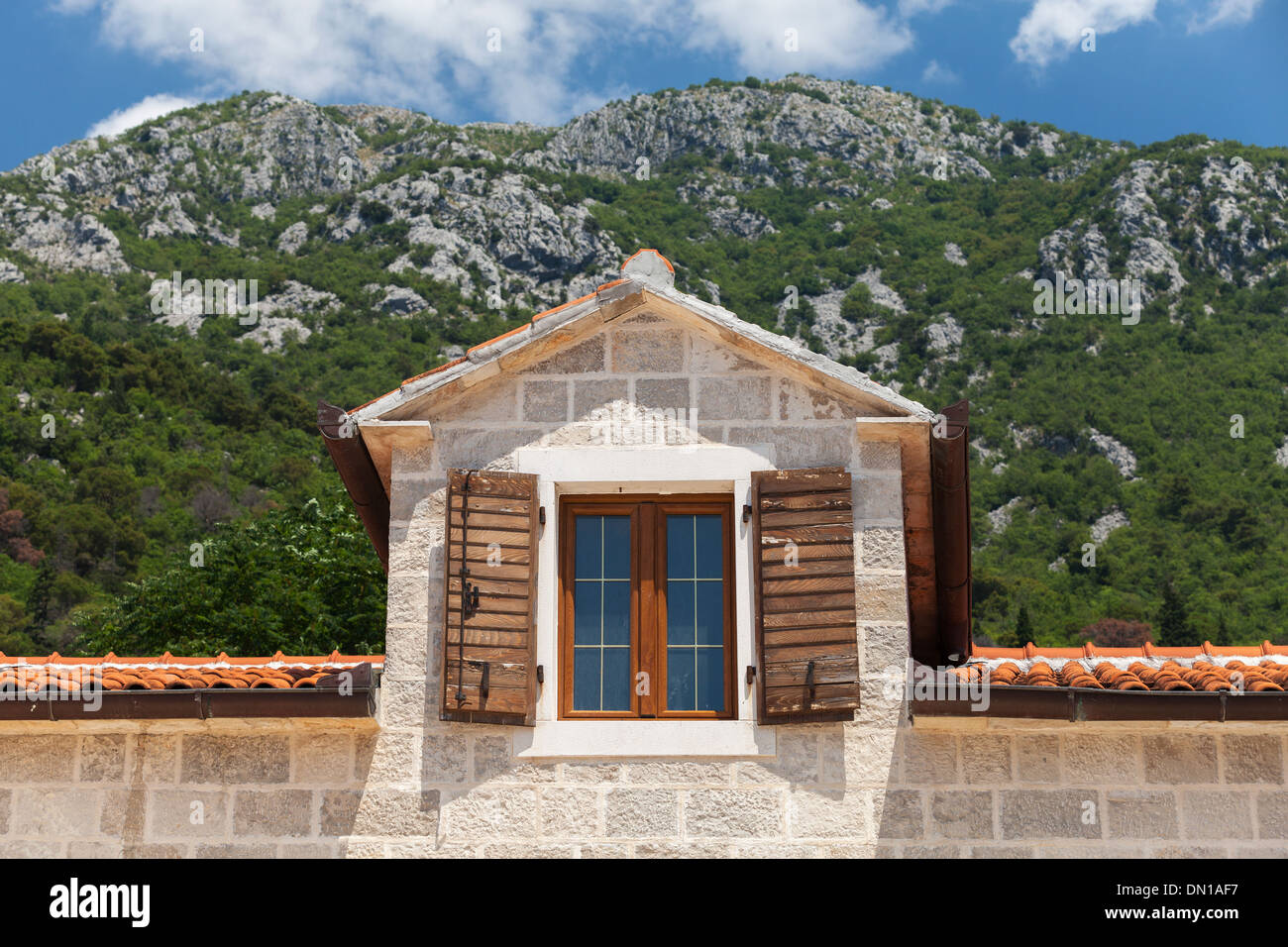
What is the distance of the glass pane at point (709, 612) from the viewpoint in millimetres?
8117

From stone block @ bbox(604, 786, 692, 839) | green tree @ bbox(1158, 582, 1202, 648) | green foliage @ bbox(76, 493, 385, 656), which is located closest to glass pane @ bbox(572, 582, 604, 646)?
stone block @ bbox(604, 786, 692, 839)

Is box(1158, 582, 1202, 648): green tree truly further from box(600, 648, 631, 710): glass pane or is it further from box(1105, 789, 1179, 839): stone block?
box(600, 648, 631, 710): glass pane

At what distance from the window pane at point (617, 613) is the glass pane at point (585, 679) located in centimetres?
13

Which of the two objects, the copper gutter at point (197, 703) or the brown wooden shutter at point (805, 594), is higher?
the brown wooden shutter at point (805, 594)

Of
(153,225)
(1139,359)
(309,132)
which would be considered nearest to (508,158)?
(309,132)

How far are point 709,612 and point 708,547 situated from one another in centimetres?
42

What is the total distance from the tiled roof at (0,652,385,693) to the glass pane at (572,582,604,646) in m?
1.34

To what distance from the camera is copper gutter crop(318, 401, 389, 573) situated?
Answer: 823 centimetres

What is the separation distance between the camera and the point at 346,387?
5528 cm

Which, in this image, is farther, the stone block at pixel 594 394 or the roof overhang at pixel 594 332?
the stone block at pixel 594 394

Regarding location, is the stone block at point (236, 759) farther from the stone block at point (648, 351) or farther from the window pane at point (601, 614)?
the stone block at point (648, 351)

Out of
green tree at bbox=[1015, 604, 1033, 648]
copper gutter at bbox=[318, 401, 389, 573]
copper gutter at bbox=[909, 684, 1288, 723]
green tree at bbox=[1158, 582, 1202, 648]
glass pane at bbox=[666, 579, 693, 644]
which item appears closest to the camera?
copper gutter at bbox=[909, 684, 1288, 723]

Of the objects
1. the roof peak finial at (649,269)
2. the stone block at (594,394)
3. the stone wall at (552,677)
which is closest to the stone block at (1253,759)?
the stone wall at (552,677)
